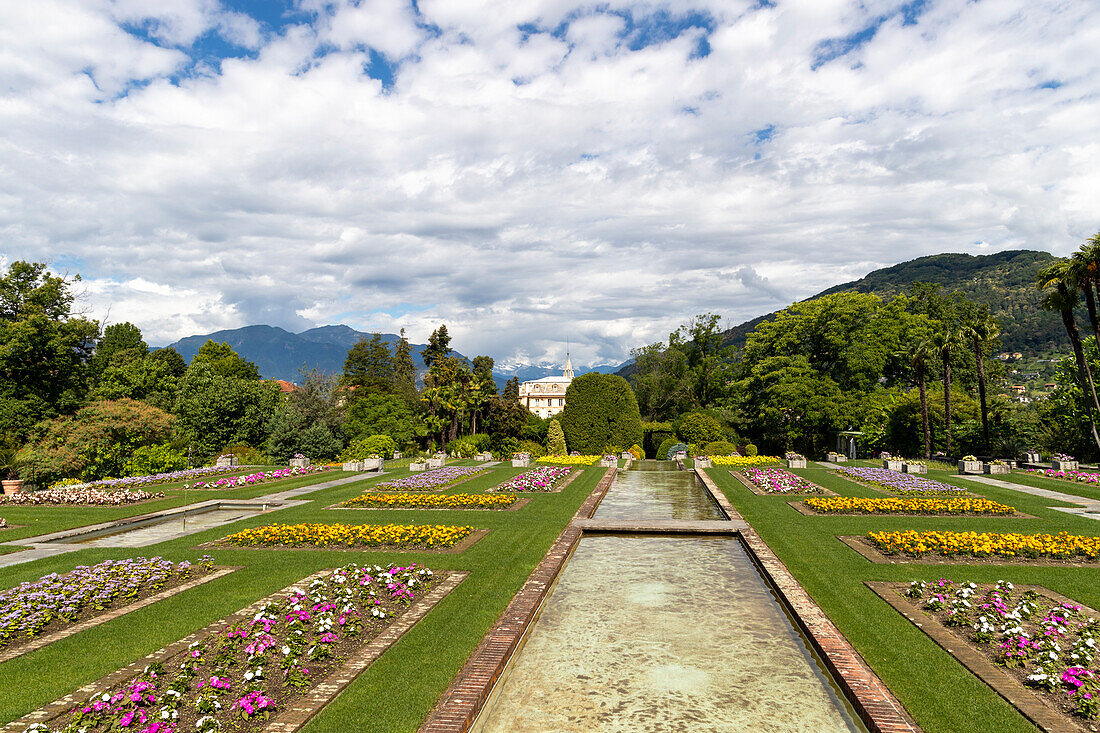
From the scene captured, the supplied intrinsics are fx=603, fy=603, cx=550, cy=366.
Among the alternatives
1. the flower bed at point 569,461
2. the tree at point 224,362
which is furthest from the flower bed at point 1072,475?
the tree at point 224,362

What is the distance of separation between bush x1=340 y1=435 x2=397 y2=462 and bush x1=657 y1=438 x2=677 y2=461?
1854cm

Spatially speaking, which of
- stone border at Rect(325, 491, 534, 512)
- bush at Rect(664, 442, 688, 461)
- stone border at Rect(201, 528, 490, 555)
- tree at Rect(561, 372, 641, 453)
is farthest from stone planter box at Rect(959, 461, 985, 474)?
stone border at Rect(201, 528, 490, 555)

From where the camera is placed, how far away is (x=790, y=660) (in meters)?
7.75

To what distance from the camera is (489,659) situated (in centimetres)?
715

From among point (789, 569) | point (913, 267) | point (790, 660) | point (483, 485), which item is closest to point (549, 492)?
point (483, 485)

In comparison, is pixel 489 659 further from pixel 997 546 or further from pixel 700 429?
pixel 700 429

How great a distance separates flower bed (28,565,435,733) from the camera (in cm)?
563

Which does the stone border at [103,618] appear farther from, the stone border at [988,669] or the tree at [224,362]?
the tree at [224,362]

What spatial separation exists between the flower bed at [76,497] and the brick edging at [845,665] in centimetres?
2022

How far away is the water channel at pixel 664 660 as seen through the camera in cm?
631

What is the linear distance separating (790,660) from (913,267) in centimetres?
15649

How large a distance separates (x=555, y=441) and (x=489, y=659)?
105 feet

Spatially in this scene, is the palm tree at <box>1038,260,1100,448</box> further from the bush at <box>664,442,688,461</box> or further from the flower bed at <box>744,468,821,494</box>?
the bush at <box>664,442,688,461</box>

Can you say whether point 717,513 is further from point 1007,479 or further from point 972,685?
point 1007,479
